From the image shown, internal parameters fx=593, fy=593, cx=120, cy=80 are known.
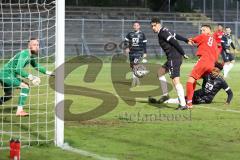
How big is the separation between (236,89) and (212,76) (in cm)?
515

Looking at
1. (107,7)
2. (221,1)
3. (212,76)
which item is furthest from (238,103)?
(221,1)

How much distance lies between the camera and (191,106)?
14.7 metres

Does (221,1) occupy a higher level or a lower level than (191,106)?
higher

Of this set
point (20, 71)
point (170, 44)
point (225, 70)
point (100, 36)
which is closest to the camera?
point (20, 71)

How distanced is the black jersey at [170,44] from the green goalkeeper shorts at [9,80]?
3905 mm

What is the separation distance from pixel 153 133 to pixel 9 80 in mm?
3635

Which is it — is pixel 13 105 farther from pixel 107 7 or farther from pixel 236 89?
pixel 107 7

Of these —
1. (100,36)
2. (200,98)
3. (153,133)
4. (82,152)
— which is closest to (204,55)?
(200,98)

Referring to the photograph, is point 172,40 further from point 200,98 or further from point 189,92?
point 200,98

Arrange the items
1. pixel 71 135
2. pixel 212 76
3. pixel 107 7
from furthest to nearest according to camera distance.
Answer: pixel 107 7 < pixel 212 76 < pixel 71 135

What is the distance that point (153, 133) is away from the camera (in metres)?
10.9

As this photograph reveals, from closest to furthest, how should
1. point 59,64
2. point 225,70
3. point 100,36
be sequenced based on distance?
point 59,64 < point 225,70 < point 100,36

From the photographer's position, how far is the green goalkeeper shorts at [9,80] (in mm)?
12648

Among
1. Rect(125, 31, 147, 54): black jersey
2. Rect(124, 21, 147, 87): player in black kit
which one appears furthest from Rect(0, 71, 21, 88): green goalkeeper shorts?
Rect(125, 31, 147, 54): black jersey
